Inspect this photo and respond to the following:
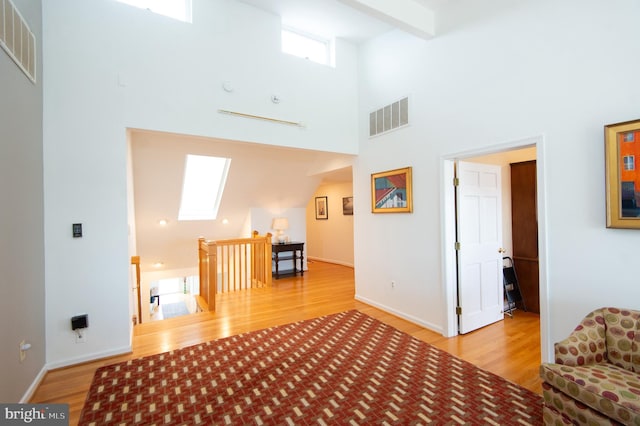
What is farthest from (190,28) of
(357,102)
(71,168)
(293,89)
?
(357,102)

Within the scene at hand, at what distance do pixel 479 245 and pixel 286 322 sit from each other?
102 inches

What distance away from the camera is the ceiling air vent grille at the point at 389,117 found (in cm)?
379

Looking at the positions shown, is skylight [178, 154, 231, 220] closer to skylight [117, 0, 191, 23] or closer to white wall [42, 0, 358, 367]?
white wall [42, 0, 358, 367]

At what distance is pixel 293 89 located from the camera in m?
4.04

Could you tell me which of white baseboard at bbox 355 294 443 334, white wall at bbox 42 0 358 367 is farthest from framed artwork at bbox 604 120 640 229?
white wall at bbox 42 0 358 367

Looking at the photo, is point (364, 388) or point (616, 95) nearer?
point (616, 95)

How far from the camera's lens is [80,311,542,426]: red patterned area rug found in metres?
2.01

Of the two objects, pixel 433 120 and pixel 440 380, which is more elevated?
pixel 433 120

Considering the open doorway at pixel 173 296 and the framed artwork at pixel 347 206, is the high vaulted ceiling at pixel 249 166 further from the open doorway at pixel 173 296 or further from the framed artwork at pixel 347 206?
the open doorway at pixel 173 296

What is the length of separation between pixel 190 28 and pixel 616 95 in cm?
403

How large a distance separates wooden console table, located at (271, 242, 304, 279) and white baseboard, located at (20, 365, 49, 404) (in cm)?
400

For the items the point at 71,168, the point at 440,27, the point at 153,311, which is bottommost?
the point at 153,311

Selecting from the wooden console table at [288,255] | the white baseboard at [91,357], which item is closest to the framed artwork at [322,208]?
the wooden console table at [288,255]

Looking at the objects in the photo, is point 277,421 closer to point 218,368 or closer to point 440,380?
point 218,368
